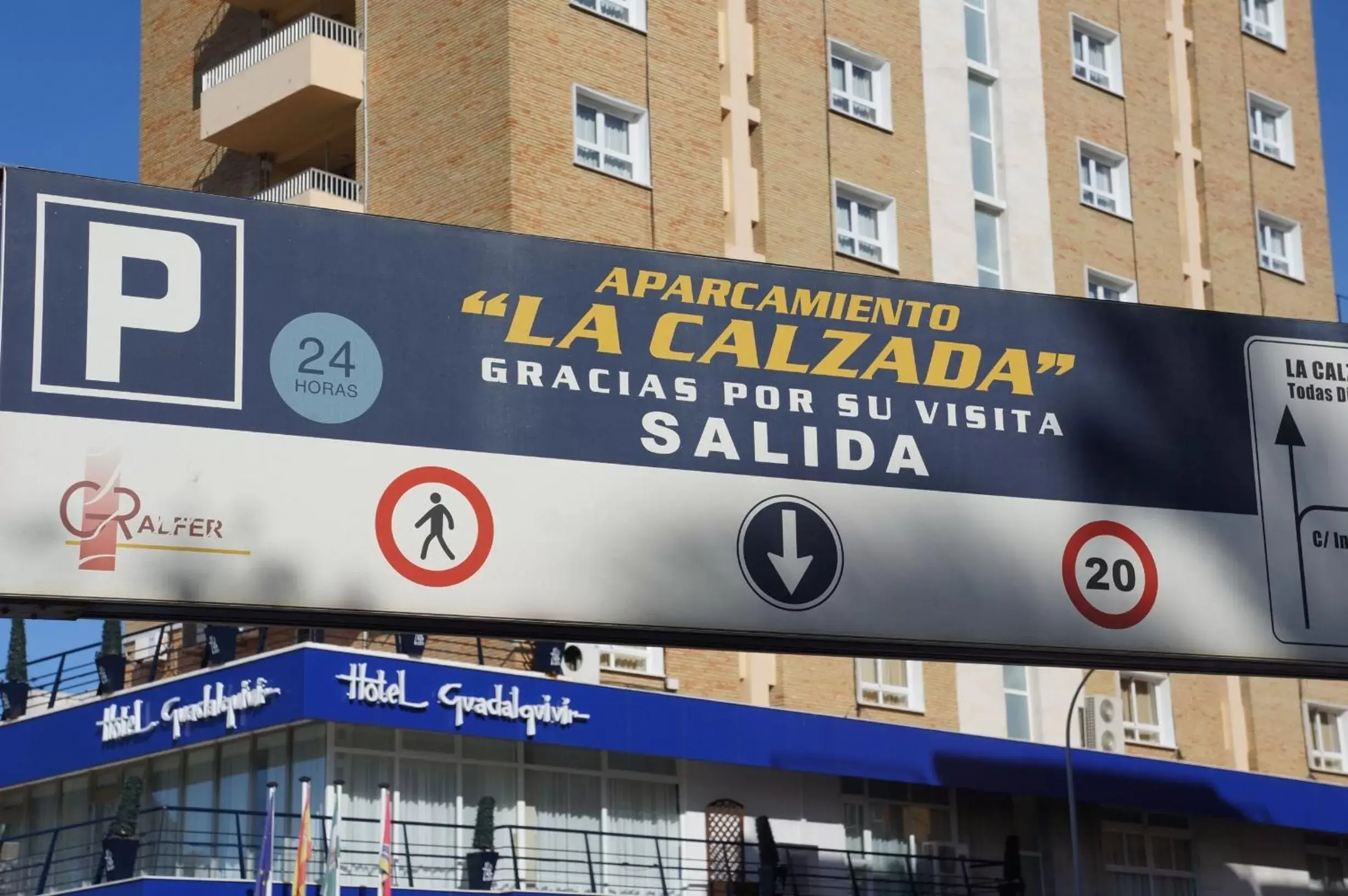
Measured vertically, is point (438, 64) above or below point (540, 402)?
above

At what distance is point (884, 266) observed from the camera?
4128 centimetres

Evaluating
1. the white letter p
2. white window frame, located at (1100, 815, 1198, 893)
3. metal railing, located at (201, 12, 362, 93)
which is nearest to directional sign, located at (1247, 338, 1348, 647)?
the white letter p

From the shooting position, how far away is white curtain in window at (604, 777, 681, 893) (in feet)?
113

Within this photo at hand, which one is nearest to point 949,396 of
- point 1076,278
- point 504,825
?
point 504,825

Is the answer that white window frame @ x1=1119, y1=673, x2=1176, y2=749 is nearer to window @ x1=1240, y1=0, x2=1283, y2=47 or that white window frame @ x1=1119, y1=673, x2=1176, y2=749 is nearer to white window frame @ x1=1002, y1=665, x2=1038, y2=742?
white window frame @ x1=1002, y1=665, x2=1038, y2=742

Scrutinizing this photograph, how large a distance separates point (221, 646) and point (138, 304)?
67.7 ft

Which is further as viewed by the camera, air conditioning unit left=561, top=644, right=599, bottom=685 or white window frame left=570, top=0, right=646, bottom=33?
white window frame left=570, top=0, right=646, bottom=33

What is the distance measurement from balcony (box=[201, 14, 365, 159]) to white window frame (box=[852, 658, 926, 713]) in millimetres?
13239

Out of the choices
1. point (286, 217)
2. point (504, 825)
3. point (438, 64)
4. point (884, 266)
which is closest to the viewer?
point (286, 217)

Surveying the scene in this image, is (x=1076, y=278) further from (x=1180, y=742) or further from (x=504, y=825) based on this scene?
(x=504, y=825)

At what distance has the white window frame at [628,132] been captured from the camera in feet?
121

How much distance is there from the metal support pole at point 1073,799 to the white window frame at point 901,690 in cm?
263

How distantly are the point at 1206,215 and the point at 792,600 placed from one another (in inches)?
1435

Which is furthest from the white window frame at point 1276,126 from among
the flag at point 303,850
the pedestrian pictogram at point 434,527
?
the pedestrian pictogram at point 434,527
